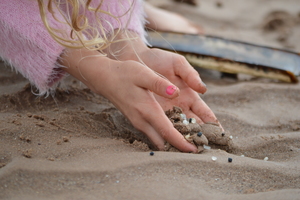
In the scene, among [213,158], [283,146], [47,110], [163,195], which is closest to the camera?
[163,195]

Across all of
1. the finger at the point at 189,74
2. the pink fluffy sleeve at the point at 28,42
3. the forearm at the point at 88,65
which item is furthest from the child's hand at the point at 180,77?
the pink fluffy sleeve at the point at 28,42

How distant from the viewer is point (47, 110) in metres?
1.87

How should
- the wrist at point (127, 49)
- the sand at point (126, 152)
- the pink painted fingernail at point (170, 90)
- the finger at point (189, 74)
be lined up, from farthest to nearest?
the wrist at point (127, 49)
the finger at point (189, 74)
the pink painted fingernail at point (170, 90)
the sand at point (126, 152)

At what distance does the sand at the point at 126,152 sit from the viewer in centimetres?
116

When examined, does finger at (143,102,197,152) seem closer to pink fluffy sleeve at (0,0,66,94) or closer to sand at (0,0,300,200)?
sand at (0,0,300,200)

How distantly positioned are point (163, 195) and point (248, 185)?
364 mm

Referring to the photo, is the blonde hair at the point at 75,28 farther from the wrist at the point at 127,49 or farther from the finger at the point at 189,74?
the finger at the point at 189,74

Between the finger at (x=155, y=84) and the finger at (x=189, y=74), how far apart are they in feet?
0.70

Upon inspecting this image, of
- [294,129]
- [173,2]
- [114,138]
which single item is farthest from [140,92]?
[173,2]

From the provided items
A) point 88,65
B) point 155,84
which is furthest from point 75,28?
point 155,84

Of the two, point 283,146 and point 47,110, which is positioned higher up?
point 283,146

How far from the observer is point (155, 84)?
144cm

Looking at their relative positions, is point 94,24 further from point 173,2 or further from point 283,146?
point 173,2

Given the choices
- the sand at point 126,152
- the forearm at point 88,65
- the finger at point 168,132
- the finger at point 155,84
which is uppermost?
the finger at point 155,84
